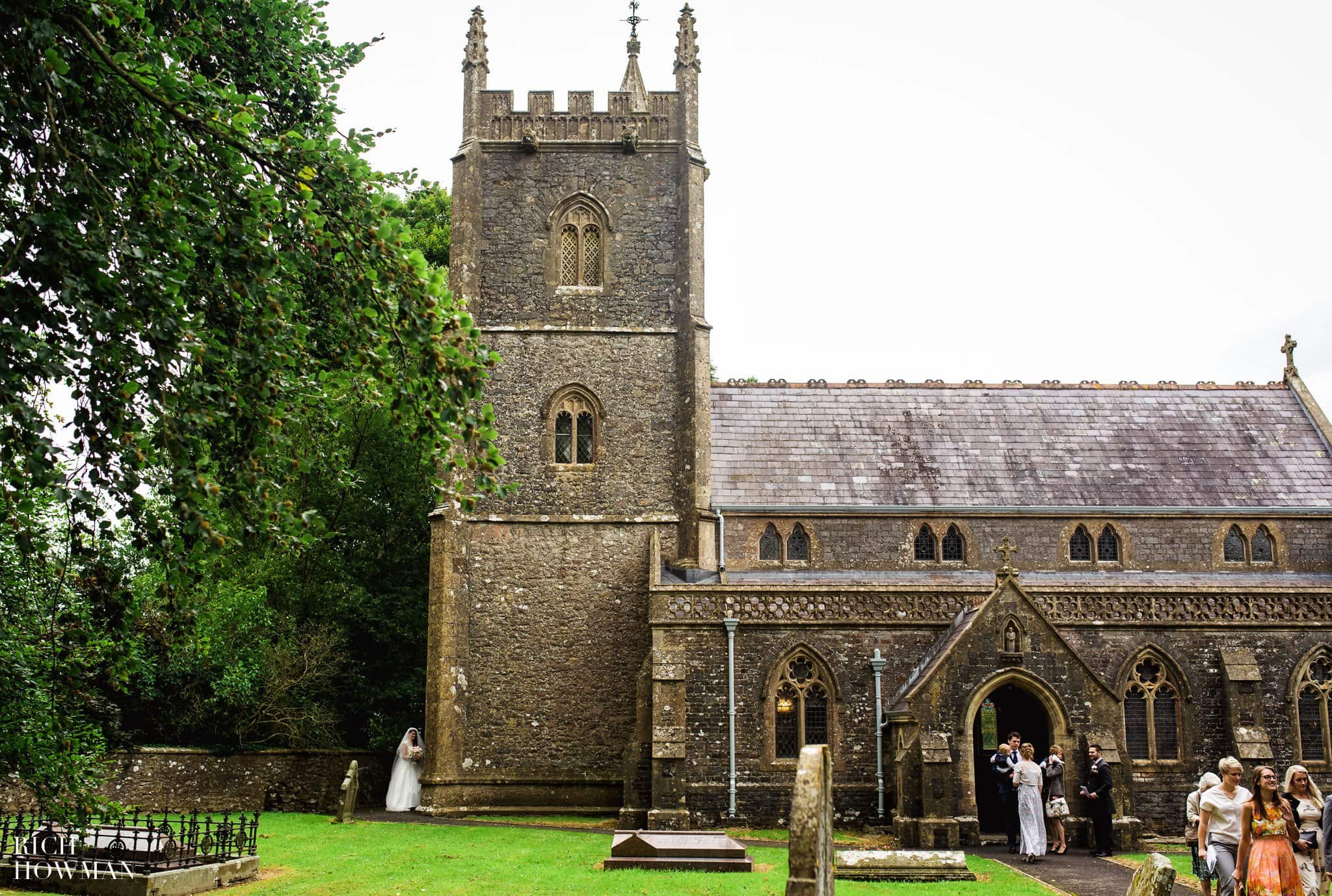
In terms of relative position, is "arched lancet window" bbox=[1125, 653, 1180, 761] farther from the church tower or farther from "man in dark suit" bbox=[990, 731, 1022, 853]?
the church tower

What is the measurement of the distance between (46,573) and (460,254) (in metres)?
18.1

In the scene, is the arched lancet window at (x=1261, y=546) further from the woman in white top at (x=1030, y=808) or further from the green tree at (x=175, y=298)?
the green tree at (x=175, y=298)

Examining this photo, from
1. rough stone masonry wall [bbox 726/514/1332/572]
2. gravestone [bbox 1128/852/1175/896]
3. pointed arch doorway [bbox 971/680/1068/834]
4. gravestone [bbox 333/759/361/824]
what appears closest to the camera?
gravestone [bbox 1128/852/1175/896]

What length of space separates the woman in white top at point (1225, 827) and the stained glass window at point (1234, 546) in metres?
18.4

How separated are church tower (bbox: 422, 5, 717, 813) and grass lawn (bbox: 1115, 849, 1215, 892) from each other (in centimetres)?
914

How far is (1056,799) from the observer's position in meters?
19.7

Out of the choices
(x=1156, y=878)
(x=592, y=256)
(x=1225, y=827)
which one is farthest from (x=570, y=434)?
(x=1156, y=878)

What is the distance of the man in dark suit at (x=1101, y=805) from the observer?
64.1 feet

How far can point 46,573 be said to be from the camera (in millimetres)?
10883

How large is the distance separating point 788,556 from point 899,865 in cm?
1277

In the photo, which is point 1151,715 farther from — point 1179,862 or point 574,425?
point 574,425

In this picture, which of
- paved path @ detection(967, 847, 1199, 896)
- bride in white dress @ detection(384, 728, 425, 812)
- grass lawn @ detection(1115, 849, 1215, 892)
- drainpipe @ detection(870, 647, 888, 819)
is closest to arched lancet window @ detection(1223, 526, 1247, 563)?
drainpipe @ detection(870, 647, 888, 819)

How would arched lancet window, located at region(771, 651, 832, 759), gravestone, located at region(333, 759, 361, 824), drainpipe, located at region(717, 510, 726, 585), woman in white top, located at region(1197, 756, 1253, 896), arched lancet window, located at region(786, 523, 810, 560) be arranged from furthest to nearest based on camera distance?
1. arched lancet window, located at region(786, 523, 810, 560)
2. drainpipe, located at region(717, 510, 726, 585)
3. arched lancet window, located at region(771, 651, 832, 759)
4. gravestone, located at region(333, 759, 361, 824)
5. woman in white top, located at region(1197, 756, 1253, 896)

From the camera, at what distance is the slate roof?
93.5ft
